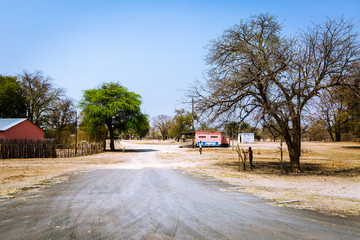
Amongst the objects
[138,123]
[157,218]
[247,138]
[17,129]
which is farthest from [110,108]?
[247,138]

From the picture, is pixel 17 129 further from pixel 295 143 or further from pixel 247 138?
pixel 247 138

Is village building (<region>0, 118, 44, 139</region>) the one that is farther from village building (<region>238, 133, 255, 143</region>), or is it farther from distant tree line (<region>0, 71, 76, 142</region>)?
village building (<region>238, 133, 255, 143</region>)

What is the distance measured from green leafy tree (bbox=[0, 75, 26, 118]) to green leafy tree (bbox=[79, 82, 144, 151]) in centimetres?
1635

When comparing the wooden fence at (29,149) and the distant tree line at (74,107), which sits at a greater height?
the distant tree line at (74,107)

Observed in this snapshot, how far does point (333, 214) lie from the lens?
6.56 meters

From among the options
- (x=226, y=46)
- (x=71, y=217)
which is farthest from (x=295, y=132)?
(x=71, y=217)

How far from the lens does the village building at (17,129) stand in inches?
1156

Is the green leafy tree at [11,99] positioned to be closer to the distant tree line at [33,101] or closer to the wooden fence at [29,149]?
the distant tree line at [33,101]

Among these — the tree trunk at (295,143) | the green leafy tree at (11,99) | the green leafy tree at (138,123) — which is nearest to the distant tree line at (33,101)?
the green leafy tree at (11,99)

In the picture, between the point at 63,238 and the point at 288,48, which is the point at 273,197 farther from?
the point at 288,48

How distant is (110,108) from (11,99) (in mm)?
21703

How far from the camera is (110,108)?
36.4 m

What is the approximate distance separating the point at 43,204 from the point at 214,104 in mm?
11690

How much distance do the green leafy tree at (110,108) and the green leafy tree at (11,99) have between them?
16347mm
